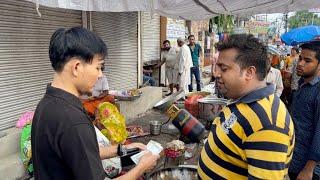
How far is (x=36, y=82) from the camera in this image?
4.71m

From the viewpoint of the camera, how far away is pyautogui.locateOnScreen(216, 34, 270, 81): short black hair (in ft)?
5.37

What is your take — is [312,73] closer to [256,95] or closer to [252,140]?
[256,95]

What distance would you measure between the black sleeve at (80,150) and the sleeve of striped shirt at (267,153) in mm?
733

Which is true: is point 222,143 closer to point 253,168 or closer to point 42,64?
point 253,168

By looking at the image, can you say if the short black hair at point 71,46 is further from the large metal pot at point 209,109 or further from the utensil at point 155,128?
the large metal pot at point 209,109

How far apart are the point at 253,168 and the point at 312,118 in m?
1.34

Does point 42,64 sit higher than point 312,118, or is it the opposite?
point 42,64

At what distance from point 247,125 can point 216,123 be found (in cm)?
27

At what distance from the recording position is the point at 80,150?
1.32 metres

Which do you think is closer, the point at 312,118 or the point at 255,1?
the point at 312,118

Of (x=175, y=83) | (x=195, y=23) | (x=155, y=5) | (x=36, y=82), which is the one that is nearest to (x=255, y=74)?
(x=155, y=5)

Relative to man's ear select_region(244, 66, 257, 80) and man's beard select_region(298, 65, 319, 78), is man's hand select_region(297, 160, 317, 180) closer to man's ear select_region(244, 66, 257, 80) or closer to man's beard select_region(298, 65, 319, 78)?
man's beard select_region(298, 65, 319, 78)

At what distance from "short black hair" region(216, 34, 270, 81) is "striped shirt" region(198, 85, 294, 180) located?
0.38ft

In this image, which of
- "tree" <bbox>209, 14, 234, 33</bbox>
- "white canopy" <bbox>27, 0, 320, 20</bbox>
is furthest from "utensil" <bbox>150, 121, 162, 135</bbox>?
"tree" <bbox>209, 14, 234, 33</bbox>
